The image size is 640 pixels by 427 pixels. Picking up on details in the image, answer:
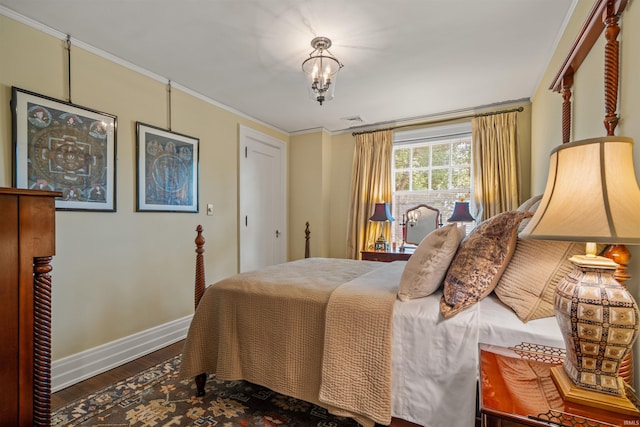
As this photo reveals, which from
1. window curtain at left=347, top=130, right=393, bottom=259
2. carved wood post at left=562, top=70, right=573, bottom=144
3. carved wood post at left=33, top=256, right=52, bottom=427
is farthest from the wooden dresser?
window curtain at left=347, top=130, right=393, bottom=259

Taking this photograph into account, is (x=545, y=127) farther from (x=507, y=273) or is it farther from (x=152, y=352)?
(x=152, y=352)

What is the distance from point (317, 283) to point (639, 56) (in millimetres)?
1642

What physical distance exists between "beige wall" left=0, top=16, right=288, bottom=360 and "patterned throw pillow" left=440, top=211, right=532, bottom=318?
2506 mm

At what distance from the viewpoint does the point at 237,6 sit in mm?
1865

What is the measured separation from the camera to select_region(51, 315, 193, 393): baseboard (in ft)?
6.88

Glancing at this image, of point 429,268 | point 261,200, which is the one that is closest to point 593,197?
point 429,268

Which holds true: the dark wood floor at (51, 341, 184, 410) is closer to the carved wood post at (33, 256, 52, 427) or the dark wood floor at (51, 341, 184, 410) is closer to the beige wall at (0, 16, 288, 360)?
the beige wall at (0, 16, 288, 360)

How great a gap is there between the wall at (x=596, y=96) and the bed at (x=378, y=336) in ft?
1.12

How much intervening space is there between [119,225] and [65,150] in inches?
26.4

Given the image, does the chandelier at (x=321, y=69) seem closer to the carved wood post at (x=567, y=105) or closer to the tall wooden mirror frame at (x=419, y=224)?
the carved wood post at (x=567, y=105)

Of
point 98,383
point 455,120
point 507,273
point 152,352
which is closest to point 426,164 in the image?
point 455,120

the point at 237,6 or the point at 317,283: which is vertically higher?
the point at 237,6

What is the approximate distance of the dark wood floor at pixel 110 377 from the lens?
6.45 feet

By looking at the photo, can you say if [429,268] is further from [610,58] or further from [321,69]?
[321,69]
